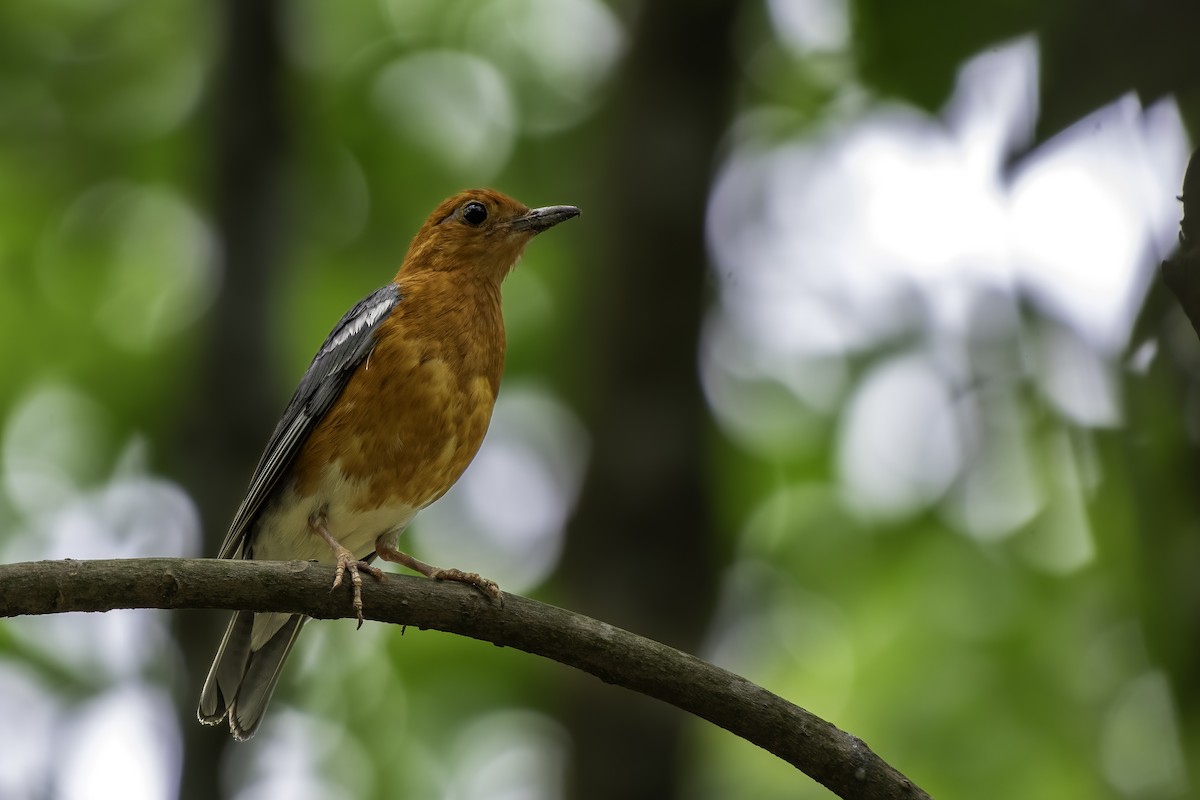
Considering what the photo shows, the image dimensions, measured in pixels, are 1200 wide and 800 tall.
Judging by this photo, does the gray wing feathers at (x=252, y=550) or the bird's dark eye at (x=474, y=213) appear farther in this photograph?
the bird's dark eye at (x=474, y=213)

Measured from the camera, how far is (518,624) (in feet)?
13.4

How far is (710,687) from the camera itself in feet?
12.8

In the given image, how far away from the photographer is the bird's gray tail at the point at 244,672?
20.4 ft

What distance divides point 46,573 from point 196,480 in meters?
3.56

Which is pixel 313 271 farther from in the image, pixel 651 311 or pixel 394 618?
pixel 394 618

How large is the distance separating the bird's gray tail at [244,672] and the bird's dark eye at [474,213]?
2.36 metres

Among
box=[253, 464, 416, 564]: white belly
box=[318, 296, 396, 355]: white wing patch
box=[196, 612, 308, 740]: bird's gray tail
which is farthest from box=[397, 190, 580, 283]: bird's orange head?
box=[196, 612, 308, 740]: bird's gray tail

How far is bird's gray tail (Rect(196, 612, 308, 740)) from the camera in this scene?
20.4 feet

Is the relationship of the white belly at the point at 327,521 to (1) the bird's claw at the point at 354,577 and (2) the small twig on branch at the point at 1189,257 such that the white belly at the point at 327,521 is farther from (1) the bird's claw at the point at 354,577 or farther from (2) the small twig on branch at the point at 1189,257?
(2) the small twig on branch at the point at 1189,257

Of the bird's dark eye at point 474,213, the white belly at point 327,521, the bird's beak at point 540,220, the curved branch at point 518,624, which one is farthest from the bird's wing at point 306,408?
the curved branch at point 518,624

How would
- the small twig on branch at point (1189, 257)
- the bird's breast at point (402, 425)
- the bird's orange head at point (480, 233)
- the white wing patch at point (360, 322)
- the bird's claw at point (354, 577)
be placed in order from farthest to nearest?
the bird's orange head at point (480, 233) < the white wing patch at point (360, 322) < the bird's breast at point (402, 425) < the bird's claw at point (354, 577) < the small twig on branch at point (1189, 257)

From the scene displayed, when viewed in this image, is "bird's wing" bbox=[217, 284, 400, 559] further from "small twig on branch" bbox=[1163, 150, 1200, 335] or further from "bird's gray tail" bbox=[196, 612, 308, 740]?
"small twig on branch" bbox=[1163, 150, 1200, 335]

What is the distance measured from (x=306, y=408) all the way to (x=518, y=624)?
2.63m

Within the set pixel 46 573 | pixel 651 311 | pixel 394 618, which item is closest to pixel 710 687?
pixel 394 618
